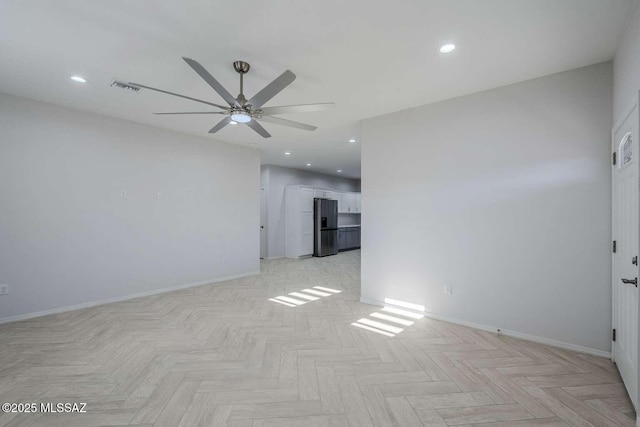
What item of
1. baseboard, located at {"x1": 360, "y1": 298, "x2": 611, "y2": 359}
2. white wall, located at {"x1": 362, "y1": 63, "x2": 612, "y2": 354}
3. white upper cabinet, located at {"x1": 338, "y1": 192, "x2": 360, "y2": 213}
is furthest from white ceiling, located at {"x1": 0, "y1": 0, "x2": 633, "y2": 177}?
white upper cabinet, located at {"x1": 338, "y1": 192, "x2": 360, "y2": 213}

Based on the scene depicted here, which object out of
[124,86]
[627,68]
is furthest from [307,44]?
[627,68]

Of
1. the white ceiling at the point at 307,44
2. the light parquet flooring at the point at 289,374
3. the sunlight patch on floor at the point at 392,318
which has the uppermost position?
the white ceiling at the point at 307,44

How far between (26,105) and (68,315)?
271cm

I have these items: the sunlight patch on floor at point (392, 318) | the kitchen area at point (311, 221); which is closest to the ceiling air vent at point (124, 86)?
the sunlight patch on floor at point (392, 318)

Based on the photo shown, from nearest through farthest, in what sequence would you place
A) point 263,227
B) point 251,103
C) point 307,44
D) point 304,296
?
1. point 307,44
2. point 251,103
3. point 304,296
4. point 263,227

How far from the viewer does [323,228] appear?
854 centimetres

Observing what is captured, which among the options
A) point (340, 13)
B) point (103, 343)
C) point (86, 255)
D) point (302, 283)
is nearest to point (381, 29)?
point (340, 13)

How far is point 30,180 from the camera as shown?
138 inches

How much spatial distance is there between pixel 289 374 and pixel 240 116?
2.30m

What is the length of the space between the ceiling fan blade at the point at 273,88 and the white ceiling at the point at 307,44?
15.4 inches

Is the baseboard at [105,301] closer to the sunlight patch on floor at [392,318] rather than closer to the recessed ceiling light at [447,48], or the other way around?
the sunlight patch on floor at [392,318]

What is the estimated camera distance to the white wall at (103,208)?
3443 millimetres

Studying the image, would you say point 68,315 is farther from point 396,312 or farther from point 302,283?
point 396,312

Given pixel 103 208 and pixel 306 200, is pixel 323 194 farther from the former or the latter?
pixel 103 208
